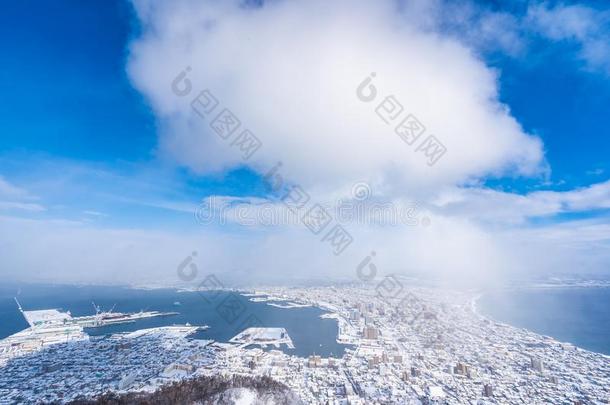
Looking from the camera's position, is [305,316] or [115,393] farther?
[305,316]

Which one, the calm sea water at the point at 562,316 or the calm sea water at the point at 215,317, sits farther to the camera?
the calm sea water at the point at 562,316

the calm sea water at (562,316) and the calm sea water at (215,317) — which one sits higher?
the calm sea water at (562,316)

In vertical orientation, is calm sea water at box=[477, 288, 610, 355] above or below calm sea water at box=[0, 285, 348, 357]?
above

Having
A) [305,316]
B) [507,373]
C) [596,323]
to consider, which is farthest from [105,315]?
[596,323]

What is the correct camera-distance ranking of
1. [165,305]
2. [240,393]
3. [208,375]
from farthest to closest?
[165,305] < [208,375] < [240,393]

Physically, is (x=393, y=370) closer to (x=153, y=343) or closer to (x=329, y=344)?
(x=329, y=344)

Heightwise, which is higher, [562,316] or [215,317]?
[562,316]

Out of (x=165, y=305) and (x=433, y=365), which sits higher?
(x=433, y=365)

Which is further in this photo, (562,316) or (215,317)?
(562,316)
